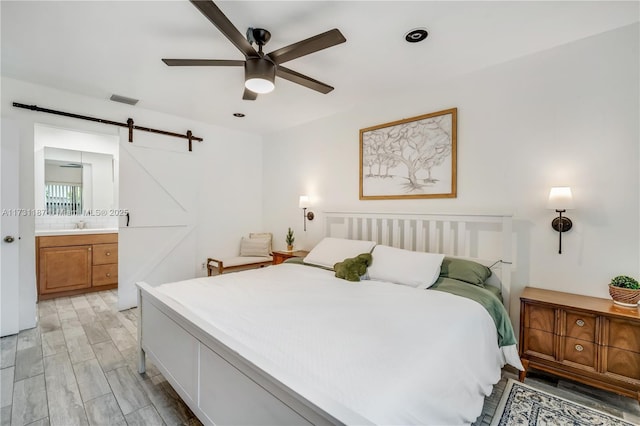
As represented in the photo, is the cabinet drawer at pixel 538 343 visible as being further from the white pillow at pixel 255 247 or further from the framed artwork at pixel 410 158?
the white pillow at pixel 255 247

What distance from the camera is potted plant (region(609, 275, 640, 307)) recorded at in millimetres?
1916

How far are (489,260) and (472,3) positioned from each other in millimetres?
1965

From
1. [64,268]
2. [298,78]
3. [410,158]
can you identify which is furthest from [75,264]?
[410,158]

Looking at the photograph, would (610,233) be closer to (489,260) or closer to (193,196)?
(489,260)

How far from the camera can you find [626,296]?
1.93m

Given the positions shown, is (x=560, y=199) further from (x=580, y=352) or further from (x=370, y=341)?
(x=370, y=341)

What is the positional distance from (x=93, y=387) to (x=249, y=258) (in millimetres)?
2471

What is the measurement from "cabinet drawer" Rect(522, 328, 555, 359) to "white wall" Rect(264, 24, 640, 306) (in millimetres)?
452

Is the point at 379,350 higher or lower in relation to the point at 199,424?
higher

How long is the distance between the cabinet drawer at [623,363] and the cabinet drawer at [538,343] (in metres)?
0.29

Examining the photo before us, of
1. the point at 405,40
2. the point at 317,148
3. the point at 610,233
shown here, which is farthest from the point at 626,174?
the point at 317,148

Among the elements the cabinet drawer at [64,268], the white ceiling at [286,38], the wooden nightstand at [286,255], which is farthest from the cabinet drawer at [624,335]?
the cabinet drawer at [64,268]

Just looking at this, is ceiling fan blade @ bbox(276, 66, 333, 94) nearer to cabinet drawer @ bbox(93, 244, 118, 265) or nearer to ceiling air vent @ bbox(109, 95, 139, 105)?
ceiling air vent @ bbox(109, 95, 139, 105)

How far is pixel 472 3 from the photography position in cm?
180
